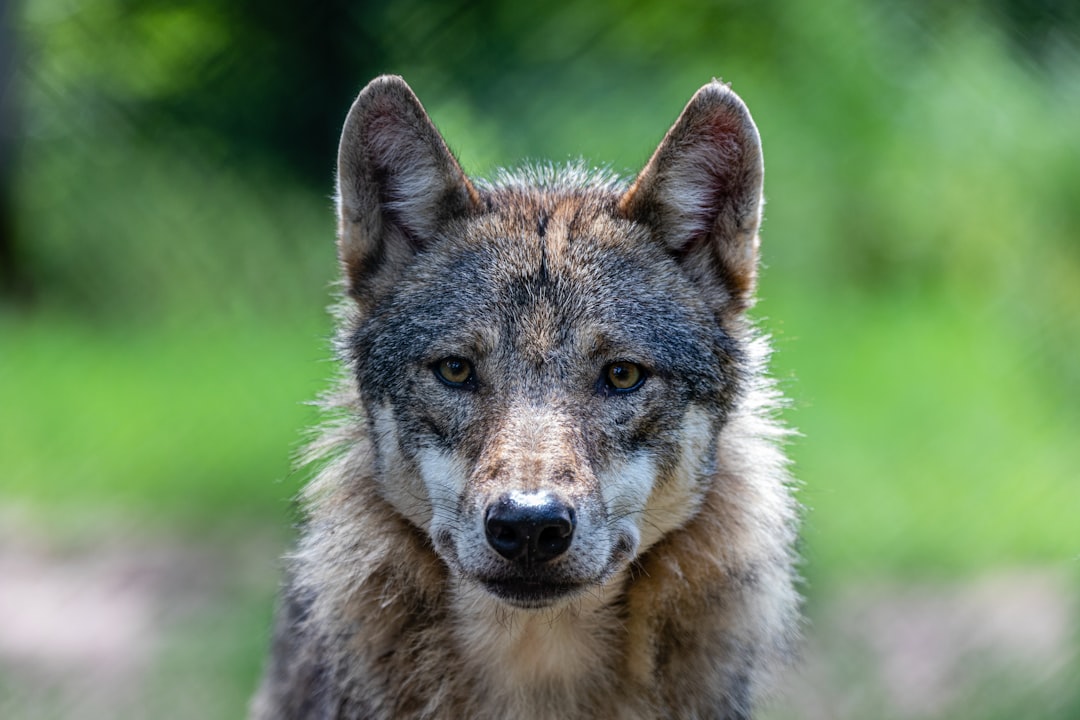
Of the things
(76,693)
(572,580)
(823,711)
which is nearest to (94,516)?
(76,693)

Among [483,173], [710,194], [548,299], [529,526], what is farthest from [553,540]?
[483,173]

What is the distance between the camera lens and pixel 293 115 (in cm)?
502

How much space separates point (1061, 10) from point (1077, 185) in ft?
8.72

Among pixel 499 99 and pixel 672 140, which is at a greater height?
pixel 499 99

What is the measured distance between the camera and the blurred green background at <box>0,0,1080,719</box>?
16.6 feet

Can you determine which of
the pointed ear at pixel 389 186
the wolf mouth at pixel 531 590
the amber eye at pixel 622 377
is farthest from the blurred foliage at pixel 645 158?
the wolf mouth at pixel 531 590

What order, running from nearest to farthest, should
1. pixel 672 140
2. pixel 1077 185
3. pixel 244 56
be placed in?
pixel 672 140 → pixel 244 56 → pixel 1077 185

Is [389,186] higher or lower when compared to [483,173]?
lower

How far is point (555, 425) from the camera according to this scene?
313cm

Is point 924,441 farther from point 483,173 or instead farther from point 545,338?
point 545,338

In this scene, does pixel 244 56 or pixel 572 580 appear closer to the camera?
pixel 572 580

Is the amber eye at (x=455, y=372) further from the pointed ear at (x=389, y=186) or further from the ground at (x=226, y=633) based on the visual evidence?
the ground at (x=226, y=633)

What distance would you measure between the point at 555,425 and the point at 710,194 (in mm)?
976

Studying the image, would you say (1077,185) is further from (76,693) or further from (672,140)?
(76,693)
